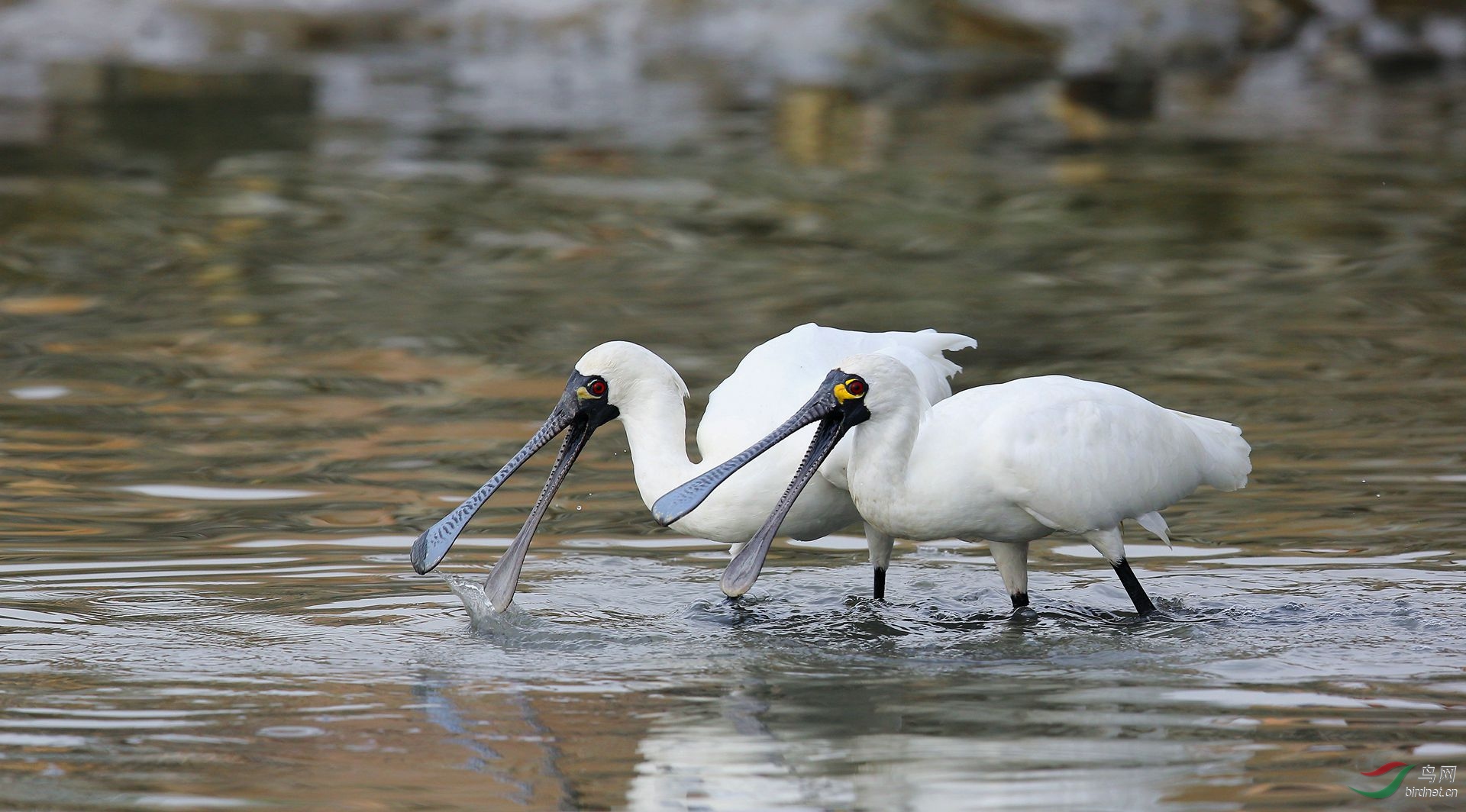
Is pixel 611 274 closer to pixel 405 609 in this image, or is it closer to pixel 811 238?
pixel 811 238

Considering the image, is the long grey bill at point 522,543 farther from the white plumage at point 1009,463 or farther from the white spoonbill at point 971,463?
the white plumage at point 1009,463

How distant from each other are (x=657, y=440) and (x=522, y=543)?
21.5 inches

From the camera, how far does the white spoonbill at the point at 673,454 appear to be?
7055 millimetres

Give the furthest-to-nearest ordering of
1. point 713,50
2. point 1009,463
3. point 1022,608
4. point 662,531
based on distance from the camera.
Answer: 1. point 713,50
2. point 662,531
3. point 1022,608
4. point 1009,463

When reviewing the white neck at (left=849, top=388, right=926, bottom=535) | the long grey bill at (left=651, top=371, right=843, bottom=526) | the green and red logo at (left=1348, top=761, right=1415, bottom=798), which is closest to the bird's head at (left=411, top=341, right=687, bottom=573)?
the long grey bill at (left=651, top=371, right=843, bottom=526)

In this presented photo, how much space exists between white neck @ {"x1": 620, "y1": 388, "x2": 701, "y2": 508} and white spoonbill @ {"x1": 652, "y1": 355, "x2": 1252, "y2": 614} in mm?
231

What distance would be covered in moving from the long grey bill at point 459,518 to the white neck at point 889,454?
101 centimetres

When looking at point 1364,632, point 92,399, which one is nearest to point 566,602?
point 1364,632

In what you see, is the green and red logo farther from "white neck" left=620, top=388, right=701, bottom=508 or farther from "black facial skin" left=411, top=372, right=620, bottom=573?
"black facial skin" left=411, top=372, right=620, bottom=573

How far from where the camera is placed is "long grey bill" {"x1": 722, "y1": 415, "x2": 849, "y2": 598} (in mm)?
6805

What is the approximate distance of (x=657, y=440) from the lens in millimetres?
7207

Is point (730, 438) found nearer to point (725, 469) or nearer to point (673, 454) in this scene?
point (673, 454)

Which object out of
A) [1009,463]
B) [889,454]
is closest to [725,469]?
[889,454]

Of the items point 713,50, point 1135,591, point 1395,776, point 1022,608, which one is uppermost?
point 713,50
